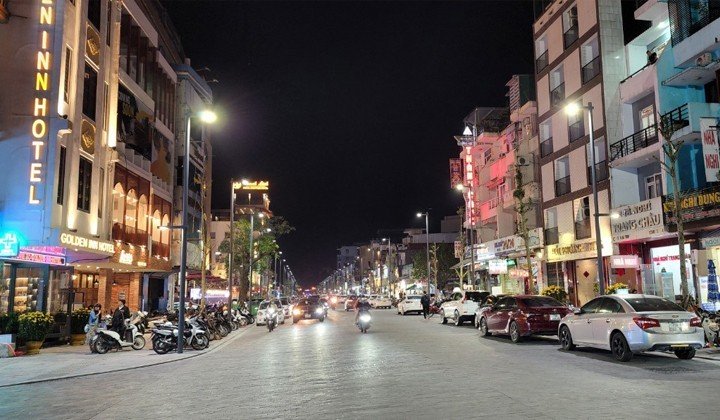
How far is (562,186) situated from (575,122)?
4259mm

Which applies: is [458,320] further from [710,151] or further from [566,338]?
[710,151]

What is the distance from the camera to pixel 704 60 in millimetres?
24172

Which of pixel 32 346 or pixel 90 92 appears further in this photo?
pixel 90 92

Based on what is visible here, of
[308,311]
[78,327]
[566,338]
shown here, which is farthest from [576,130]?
[78,327]

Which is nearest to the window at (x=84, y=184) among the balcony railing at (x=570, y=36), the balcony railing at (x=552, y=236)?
the balcony railing at (x=552, y=236)

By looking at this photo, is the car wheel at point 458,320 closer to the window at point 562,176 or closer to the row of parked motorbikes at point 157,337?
the window at point 562,176

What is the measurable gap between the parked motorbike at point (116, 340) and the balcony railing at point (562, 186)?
27.3 metres

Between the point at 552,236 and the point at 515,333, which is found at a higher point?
the point at 552,236

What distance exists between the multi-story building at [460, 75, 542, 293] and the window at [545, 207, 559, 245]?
935mm

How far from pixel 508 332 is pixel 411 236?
106751mm

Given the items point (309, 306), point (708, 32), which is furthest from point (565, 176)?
point (309, 306)

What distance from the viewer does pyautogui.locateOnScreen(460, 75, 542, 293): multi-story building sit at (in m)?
43.5

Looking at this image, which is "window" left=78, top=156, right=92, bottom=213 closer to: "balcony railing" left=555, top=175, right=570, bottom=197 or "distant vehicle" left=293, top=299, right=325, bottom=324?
"distant vehicle" left=293, top=299, right=325, bottom=324

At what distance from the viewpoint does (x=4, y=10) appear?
76.0 feet
